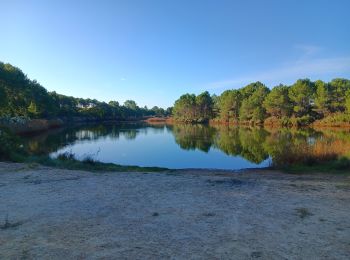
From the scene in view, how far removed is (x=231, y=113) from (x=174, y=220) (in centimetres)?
9355

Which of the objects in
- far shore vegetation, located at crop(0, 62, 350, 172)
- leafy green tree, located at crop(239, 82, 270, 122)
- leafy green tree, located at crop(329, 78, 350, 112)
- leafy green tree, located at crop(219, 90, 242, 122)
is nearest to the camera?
far shore vegetation, located at crop(0, 62, 350, 172)

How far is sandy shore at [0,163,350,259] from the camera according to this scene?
4895 millimetres

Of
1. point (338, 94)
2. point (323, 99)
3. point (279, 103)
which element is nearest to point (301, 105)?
point (279, 103)

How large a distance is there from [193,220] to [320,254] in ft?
7.77

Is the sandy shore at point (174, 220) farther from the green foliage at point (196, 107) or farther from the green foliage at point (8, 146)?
the green foliage at point (196, 107)

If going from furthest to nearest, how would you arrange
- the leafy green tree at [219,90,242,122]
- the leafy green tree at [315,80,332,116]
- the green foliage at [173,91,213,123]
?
the green foliage at [173,91,213,123], the leafy green tree at [219,90,242,122], the leafy green tree at [315,80,332,116]

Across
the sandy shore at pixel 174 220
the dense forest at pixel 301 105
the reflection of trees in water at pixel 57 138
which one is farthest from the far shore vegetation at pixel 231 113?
the sandy shore at pixel 174 220

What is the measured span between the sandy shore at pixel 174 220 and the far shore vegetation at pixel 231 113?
708cm

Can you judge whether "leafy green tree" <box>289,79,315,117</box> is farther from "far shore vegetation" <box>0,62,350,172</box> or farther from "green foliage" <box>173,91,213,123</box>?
"green foliage" <box>173,91,213,123</box>

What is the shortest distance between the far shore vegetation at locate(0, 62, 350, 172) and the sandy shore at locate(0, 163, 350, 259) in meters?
7.08

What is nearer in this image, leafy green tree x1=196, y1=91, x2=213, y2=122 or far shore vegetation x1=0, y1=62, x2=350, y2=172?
far shore vegetation x1=0, y1=62, x2=350, y2=172

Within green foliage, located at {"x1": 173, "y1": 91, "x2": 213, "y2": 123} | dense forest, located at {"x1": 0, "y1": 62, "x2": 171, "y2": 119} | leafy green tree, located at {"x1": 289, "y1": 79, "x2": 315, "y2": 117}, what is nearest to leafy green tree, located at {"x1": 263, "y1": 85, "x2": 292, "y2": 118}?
leafy green tree, located at {"x1": 289, "y1": 79, "x2": 315, "y2": 117}

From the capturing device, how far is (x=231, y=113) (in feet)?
322

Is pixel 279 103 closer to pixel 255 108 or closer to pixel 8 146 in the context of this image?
pixel 255 108
